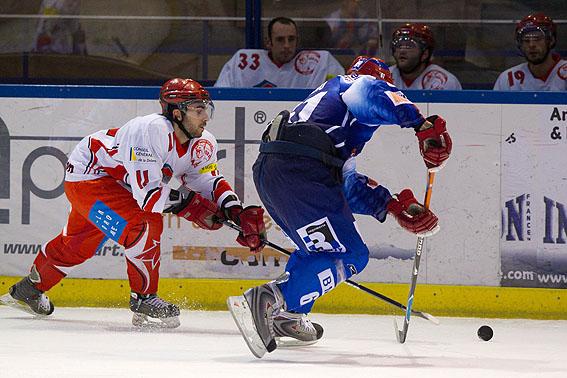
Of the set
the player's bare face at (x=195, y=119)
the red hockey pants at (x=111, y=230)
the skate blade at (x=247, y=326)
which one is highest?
the player's bare face at (x=195, y=119)

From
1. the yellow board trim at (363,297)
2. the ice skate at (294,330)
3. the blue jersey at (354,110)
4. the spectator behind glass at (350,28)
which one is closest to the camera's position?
the blue jersey at (354,110)

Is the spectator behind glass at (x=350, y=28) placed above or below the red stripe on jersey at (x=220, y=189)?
above

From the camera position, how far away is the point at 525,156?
19.9 ft

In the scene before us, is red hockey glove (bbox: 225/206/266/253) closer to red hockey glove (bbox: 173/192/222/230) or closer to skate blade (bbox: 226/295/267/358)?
red hockey glove (bbox: 173/192/222/230)

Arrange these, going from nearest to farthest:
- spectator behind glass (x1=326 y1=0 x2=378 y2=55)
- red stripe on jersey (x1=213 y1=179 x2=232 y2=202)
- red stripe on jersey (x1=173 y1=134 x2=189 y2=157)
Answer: red stripe on jersey (x1=173 y1=134 x2=189 y2=157) < red stripe on jersey (x1=213 y1=179 x2=232 y2=202) < spectator behind glass (x1=326 y1=0 x2=378 y2=55)

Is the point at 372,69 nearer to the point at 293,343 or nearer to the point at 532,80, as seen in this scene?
the point at 293,343

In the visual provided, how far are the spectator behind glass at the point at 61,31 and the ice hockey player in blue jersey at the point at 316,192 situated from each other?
272cm

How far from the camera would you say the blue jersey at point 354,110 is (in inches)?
178

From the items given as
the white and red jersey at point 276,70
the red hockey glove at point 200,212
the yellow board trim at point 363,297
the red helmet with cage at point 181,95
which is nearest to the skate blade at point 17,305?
the yellow board trim at point 363,297

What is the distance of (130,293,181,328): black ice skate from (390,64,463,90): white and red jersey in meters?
1.77

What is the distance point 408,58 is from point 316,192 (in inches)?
81.3

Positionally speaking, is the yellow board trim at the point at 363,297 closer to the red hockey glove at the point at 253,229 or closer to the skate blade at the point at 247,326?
the red hockey glove at the point at 253,229

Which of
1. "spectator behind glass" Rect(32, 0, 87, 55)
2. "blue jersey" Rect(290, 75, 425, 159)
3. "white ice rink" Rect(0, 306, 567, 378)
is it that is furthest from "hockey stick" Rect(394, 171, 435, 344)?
"spectator behind glass" Rect(32, 0, 87, 55)

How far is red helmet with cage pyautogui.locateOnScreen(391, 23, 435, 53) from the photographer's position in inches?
261
